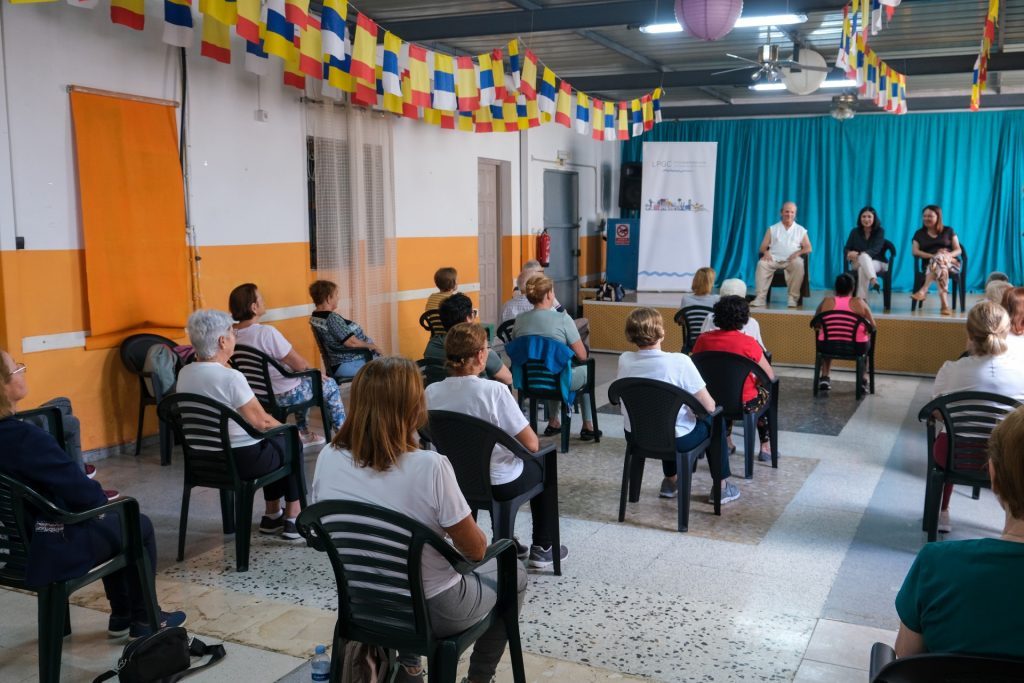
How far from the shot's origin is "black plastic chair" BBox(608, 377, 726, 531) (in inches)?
163

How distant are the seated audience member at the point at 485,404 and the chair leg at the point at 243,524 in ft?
2.87

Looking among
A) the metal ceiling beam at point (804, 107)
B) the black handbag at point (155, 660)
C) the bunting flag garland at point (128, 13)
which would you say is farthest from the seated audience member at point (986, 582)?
the metal ceiling beam at point (804, 107)

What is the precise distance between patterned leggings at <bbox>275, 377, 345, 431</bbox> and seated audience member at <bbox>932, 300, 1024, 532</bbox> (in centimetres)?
324

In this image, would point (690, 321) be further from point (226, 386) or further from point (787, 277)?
point (226, 386)

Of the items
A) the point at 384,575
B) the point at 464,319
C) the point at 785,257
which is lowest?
the point at 384,575

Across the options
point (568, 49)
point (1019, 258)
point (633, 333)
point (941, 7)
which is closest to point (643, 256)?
point (568, 49)

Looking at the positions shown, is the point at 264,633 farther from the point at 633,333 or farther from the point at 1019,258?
the point at 1019,258

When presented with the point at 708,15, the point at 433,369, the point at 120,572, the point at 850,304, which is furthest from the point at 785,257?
the point at 120,572

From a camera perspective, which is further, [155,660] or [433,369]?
[433,369]

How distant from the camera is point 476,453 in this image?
3.44 meters

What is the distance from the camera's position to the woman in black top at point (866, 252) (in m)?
9.95

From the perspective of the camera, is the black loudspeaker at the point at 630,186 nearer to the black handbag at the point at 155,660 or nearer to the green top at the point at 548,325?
the green top at the point at 548,325

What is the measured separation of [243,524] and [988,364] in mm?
3306

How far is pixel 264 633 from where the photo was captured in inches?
126
